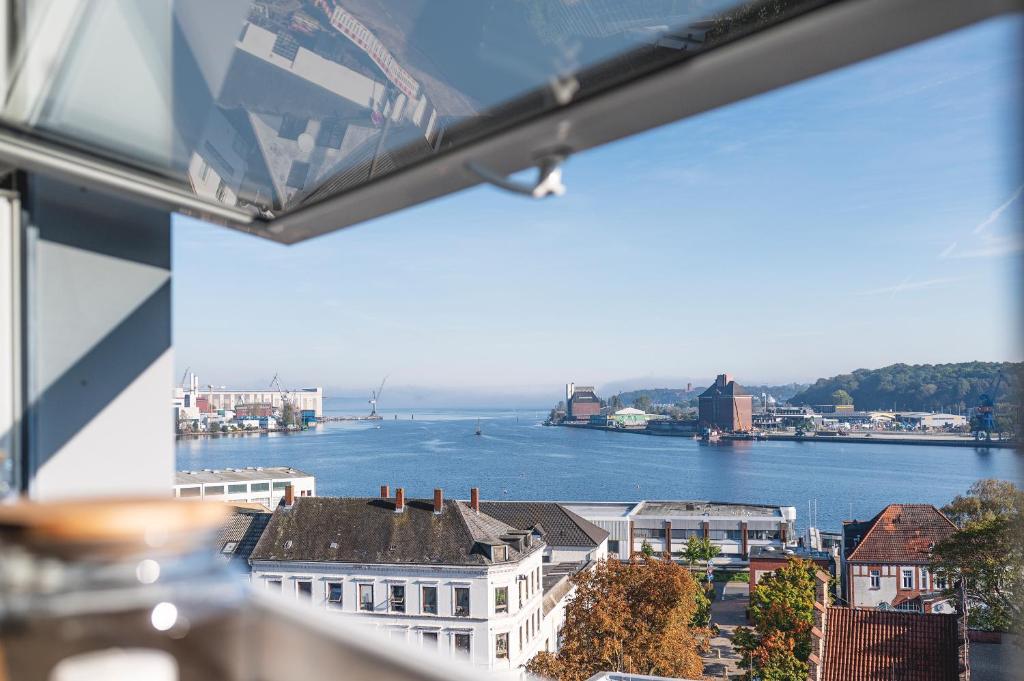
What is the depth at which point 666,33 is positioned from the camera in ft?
2.44

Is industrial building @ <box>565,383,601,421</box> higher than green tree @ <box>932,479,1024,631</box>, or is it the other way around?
green tree @ <box>932,479,1024,631</box>

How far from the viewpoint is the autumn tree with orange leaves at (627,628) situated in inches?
344

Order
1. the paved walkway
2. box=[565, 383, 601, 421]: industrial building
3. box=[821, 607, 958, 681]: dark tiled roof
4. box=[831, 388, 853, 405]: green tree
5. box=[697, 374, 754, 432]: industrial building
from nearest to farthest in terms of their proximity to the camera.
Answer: box=[831, 388, 853, 405]: green tree, box=[821, 607, 958, 681]: dark tiled roof, box=[697, 374, 754, 432]: industrial building, box=[565, 383, 601, 421]: industrial building, the paved walkway

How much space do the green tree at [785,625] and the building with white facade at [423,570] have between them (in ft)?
10.1

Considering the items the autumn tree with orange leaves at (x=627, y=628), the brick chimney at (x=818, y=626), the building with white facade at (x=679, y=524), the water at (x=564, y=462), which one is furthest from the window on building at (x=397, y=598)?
the building with white facade at (x=679, y=524)

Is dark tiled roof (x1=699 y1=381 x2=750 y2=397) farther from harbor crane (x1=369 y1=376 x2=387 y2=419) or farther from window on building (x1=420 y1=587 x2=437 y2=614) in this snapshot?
window on building (x1=420 y1=587 x2=437 y2=614)

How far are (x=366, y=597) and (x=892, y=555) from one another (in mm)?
8077

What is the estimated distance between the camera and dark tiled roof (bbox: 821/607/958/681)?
5.95 meters

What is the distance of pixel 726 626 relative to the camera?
1199 cm

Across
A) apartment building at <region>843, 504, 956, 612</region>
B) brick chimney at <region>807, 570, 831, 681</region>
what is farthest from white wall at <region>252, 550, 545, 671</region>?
apartment building at <region>843, 504, 956, 612</region>

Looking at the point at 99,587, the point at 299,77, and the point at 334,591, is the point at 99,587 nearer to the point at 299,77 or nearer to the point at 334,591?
the point at 299,77

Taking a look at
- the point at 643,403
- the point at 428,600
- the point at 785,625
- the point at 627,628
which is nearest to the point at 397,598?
the point at 428,600

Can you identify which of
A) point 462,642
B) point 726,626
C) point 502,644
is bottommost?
point 726,626

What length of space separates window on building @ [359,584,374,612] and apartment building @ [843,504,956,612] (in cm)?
695
